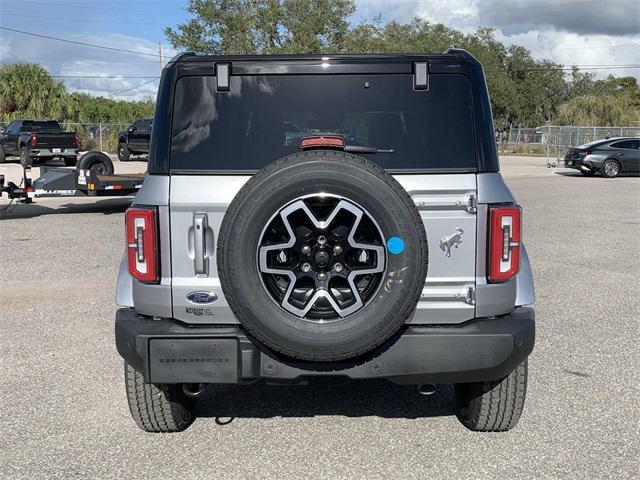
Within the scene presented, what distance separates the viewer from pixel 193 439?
391cm

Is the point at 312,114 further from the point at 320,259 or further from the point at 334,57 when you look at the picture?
the point at 320,259

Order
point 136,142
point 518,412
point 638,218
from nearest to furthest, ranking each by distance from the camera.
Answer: point 518,412
point 638,218
point 136,142

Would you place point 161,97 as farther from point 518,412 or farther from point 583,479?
point 583,479

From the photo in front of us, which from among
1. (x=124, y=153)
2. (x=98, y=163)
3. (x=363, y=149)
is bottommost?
(x=98, y=163)

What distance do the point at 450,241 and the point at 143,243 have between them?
1.46 meters

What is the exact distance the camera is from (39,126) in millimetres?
28906

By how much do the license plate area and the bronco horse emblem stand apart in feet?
3.53

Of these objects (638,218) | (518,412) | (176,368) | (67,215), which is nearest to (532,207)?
(638,218)

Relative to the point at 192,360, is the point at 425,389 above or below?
below

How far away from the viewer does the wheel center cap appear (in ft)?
10.3

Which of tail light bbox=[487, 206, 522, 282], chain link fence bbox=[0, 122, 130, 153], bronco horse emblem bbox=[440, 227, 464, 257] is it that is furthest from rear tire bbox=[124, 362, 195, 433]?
chain link fence bbox=[0, 122, 130, 153]

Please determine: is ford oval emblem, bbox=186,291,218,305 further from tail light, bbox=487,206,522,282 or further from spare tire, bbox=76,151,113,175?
spare tire, bbox=76,151,113,175

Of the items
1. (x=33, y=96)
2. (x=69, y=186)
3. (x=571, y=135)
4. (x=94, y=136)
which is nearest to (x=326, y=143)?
(x=69, y=186)

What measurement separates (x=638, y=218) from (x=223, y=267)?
504 inches
